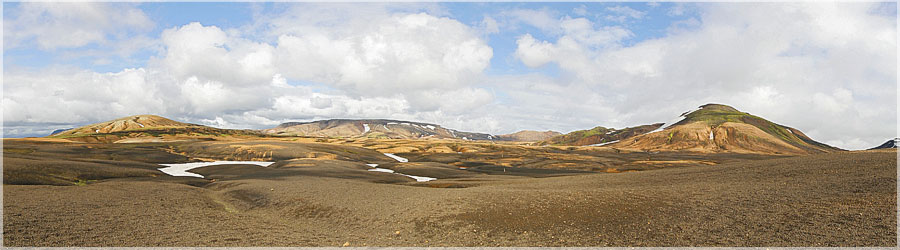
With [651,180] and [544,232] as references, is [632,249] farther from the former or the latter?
[651,180]

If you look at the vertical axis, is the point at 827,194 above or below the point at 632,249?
above

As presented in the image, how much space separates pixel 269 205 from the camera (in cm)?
3103

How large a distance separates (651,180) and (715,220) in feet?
55.8

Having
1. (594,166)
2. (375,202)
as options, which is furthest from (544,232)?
(594,166)

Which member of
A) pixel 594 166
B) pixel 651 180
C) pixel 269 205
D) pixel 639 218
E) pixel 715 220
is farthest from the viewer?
pixel 594 166

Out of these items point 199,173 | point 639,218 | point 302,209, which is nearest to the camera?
A: point 639,218

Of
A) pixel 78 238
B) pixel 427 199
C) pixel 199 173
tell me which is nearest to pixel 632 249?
pixel 427 199

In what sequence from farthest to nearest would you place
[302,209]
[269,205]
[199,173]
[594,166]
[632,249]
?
[594,166], [199,173], [269,205], [302,209], [632,249]

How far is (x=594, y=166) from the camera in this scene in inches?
3430

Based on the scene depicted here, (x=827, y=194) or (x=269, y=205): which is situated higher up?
(x=827, y=194)

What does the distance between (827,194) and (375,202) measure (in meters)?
26.7

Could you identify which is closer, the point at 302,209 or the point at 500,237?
the point at 500,237

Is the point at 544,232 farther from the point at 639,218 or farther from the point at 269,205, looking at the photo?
the point at 269,205

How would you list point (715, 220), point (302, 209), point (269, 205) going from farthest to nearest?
point (269, 205)
point (302, 209)
point (715, 220)
